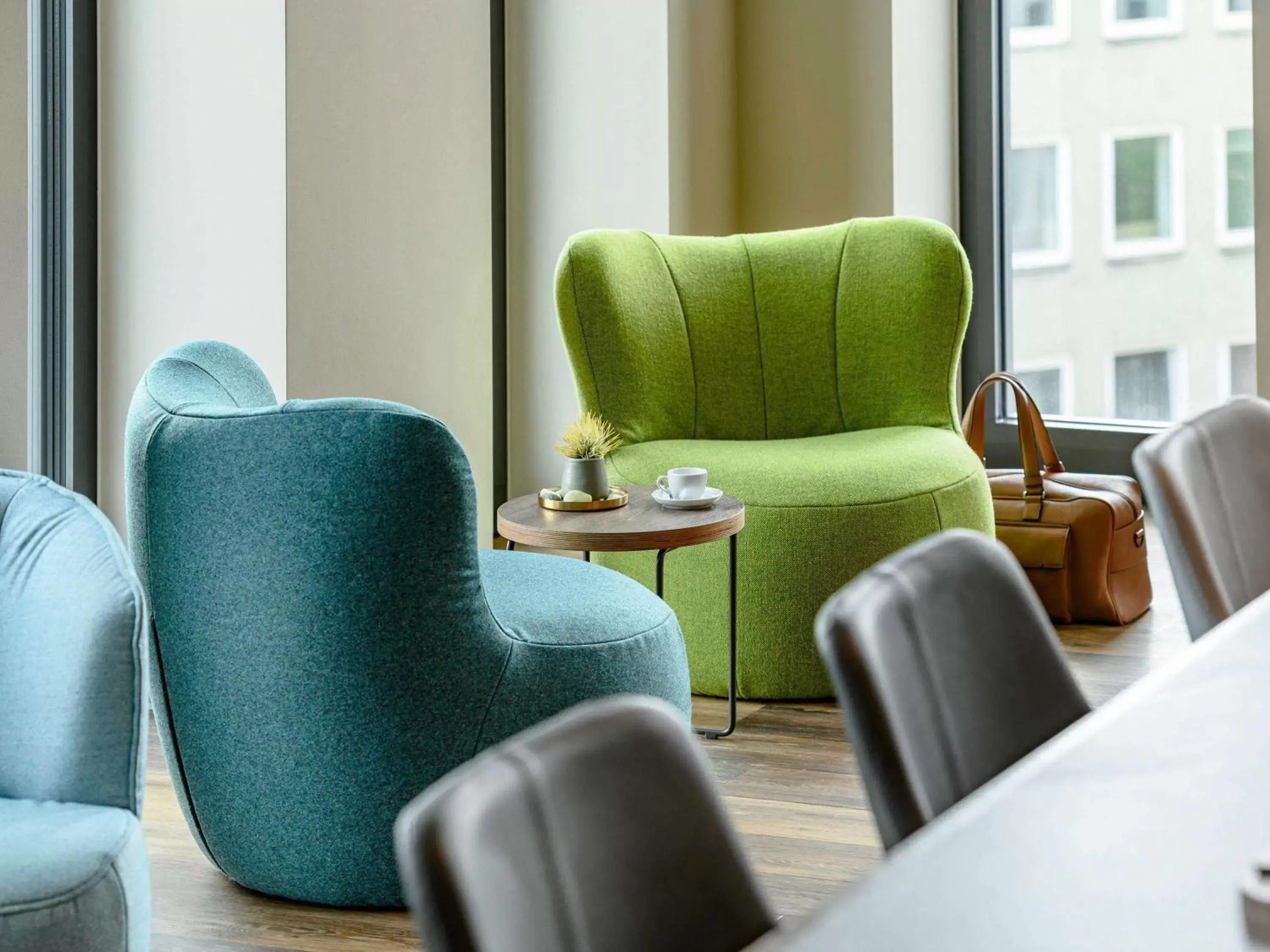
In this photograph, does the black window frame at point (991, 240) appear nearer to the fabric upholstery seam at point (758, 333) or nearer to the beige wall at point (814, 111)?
the beige wall at point (814, 111)

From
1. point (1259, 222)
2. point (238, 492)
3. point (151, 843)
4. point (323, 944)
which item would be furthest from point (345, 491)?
point (1259, 222)

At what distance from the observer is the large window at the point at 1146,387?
18.7 ft

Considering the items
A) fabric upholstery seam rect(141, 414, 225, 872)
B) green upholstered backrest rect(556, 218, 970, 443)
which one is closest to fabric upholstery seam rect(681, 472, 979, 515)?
green upholstered backrest rect(556, 218, 970, 443)

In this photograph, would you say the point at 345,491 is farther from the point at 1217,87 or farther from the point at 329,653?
the point at 1217,87

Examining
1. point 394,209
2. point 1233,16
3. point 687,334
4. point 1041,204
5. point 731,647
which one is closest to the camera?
point 731,647

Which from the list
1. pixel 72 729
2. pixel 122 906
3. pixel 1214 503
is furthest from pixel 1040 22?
pixel 122 906

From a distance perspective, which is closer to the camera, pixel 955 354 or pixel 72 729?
pixel 72 729

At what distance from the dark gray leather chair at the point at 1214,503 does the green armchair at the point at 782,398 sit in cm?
154

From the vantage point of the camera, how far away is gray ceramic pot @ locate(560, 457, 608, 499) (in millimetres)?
3049

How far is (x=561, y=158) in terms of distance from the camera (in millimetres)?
5059

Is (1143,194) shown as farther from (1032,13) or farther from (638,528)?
(638,528)

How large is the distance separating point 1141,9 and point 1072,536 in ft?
8.29

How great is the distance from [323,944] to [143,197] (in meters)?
2.31

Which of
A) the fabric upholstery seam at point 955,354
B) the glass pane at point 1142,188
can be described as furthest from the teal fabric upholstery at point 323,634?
the glass pane at point 1142,188
